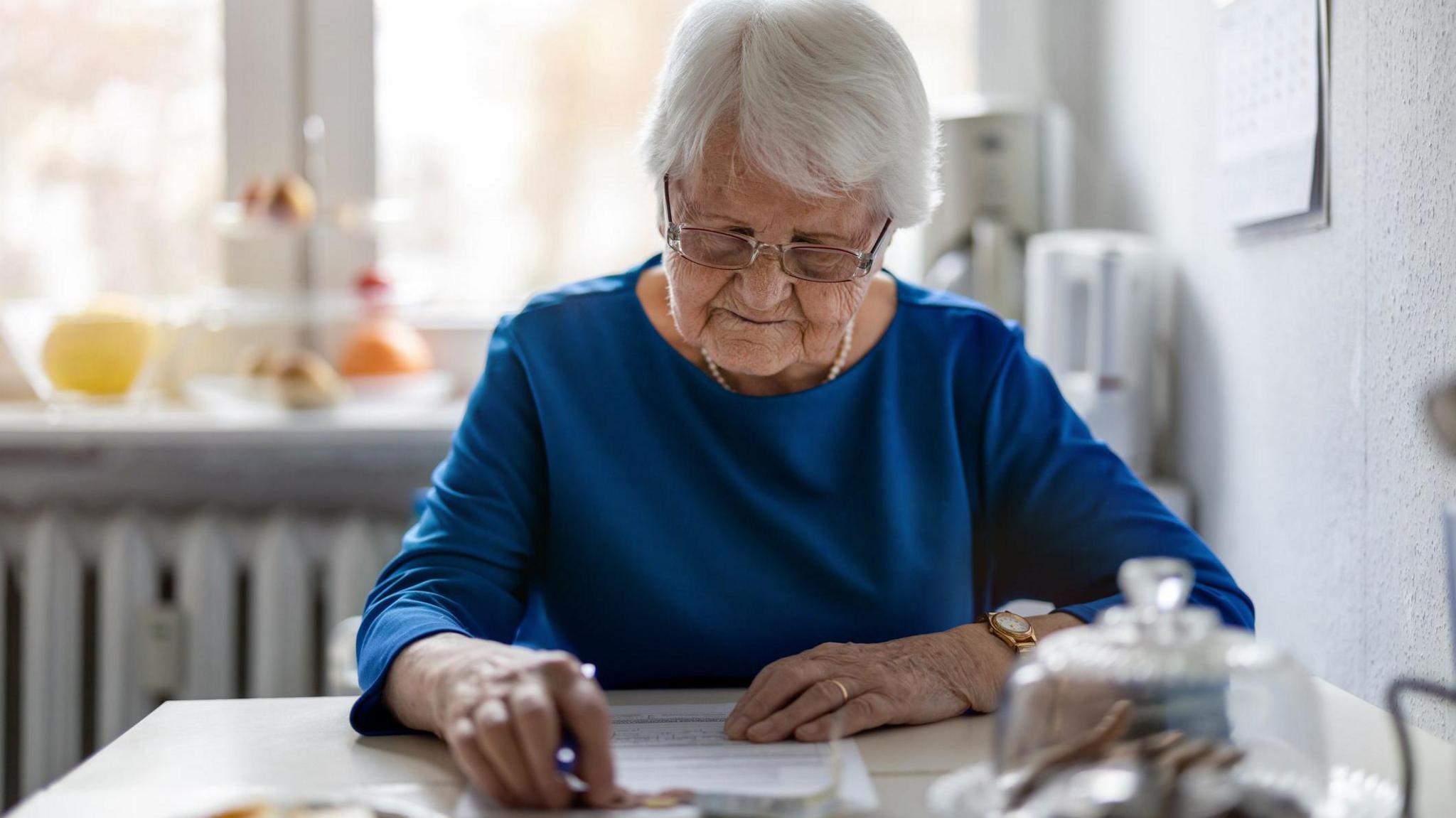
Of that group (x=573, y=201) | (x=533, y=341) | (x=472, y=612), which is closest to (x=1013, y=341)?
(x=533, y=341)

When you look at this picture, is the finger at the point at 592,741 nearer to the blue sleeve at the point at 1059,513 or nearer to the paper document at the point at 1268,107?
the blue sleeve at the point at 1059,513

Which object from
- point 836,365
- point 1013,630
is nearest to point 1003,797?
point 1013,630

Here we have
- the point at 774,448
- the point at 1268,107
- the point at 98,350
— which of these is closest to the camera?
the point at 774,448

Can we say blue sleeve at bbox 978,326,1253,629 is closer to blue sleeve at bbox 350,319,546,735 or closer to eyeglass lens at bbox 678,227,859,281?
eyeglass lens at bbox 678,227,859,281

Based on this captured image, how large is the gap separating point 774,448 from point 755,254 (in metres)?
0.24

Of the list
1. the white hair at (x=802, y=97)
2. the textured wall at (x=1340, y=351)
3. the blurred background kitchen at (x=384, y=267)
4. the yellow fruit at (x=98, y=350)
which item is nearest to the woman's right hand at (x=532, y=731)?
the white hair at (x=802, y=97)

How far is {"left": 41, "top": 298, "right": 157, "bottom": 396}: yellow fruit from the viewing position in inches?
90.6

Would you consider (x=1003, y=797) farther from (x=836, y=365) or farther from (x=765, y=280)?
(x=836, y=365)

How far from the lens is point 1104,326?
6.47 feet

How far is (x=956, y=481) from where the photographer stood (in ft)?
4.34

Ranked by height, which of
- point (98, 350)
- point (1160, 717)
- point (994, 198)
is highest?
point (994, 198)

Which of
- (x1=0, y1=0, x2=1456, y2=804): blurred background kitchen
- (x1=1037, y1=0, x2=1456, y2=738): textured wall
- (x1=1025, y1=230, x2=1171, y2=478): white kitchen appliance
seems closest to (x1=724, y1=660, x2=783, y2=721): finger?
(x1=1037, y1=0, x2=1456, y2=738): textured wall

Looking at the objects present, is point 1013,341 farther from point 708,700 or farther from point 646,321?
point 708,700

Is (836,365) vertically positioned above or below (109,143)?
below
